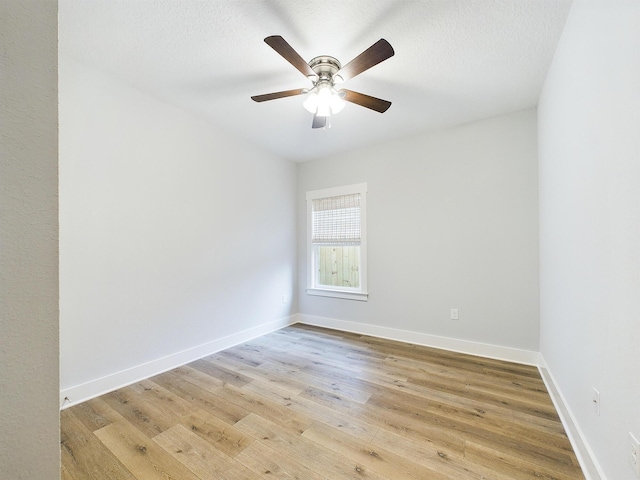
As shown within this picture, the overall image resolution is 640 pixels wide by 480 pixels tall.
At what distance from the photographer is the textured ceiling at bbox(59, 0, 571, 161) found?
→ 1676 mm

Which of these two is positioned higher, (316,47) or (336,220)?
(316,47)

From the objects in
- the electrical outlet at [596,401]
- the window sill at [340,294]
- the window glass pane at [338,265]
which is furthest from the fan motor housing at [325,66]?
the window sill at [340,294]

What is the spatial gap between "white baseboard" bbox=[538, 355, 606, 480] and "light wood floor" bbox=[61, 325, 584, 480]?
4cm

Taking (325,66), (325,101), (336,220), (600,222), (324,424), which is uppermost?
(325,66)

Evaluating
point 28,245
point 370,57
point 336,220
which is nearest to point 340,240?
point 336,220

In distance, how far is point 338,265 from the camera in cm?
416

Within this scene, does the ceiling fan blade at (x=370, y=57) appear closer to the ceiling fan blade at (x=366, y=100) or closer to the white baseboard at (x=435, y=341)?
the ceiling fan blade at (x=366, y=100)

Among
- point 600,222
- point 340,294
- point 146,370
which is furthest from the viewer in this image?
point 340,294

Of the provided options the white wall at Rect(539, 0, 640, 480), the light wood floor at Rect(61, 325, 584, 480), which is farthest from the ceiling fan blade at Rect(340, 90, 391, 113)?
the light wood floor at Rect(61, 325, 584, 480)

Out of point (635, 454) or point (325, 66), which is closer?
point (635, 454)

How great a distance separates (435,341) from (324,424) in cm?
192

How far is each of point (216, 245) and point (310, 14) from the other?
7.74ft

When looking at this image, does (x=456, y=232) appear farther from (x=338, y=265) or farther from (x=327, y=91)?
(x=327, y=91)

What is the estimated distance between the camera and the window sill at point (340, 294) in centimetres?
378
